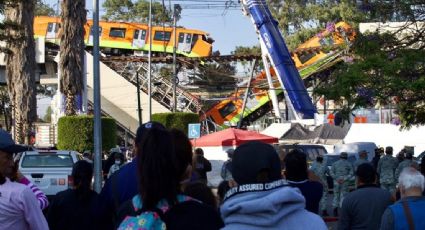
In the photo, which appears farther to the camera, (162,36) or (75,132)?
Result: (162,36)

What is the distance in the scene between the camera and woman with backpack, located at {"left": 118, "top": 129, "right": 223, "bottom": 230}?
13.7 feet

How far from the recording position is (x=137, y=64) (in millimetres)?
58688

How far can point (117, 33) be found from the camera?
6303cm

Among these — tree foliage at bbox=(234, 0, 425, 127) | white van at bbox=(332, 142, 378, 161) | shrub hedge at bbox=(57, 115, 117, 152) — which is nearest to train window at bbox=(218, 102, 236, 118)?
shrub hedge at bbox=(57, 115, 117, 152)

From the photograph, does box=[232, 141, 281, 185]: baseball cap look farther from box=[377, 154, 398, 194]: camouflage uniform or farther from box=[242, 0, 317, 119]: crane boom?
box=[242, 0, 317, 119]: crane boom

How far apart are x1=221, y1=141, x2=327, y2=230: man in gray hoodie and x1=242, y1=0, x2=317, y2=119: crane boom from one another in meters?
44.0

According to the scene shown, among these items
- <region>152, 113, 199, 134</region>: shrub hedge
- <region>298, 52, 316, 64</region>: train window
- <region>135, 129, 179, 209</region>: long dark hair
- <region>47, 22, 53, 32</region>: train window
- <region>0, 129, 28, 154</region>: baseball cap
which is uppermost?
<region>47, 22, 53, 32</region>: train window

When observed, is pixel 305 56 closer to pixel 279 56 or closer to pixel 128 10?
pixel 279 56

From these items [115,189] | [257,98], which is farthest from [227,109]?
[115,189]

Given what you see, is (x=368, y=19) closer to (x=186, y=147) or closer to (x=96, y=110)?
(x=96, y=110)

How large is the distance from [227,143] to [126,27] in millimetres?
29882

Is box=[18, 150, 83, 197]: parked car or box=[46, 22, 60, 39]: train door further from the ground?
box=[46, 22, 60, 39]: train door

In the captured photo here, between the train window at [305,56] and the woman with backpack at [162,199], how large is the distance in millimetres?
53998

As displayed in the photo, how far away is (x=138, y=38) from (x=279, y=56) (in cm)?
1594
